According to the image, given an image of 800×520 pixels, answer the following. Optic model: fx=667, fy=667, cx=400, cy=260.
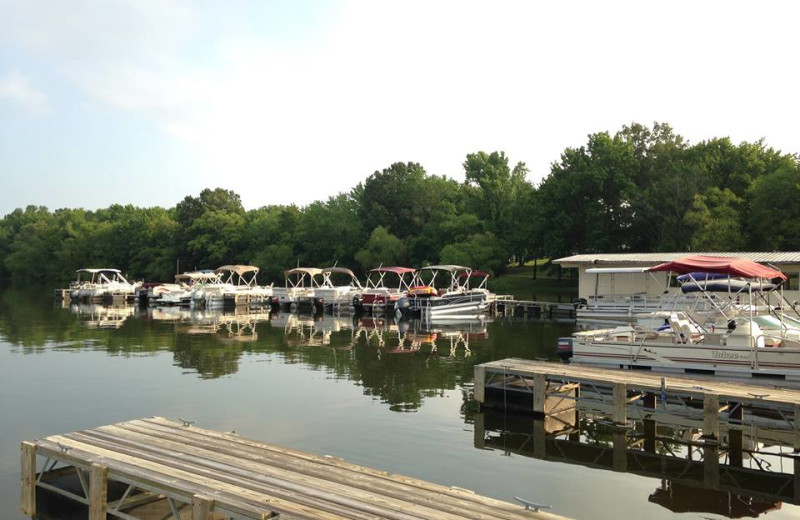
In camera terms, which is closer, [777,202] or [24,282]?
[777,202]

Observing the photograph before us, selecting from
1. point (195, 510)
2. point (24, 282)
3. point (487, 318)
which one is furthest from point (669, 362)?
point (24, 282)

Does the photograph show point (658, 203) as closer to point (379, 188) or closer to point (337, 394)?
point (379, 188)

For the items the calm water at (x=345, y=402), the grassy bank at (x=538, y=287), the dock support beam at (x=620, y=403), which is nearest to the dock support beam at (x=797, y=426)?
the calm water at (x=345, y=402)

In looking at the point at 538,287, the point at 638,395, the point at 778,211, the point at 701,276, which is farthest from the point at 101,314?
the point at 778,211

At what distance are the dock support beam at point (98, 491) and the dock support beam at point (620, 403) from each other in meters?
11.2

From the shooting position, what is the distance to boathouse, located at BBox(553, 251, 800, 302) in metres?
39.2

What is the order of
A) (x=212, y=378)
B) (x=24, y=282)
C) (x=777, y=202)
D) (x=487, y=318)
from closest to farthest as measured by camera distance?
(x=212, y=378) < (x=487, y=318) < (x=777, y=202) < (x=24, y=282)

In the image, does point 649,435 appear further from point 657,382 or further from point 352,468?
point 352,468

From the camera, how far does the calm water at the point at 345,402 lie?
1227 cm

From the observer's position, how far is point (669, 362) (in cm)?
2011

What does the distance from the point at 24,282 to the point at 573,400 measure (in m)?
127

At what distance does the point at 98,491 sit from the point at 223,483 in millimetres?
1925

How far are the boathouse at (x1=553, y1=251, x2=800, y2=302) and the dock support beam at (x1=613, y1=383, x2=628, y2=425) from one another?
25.9m

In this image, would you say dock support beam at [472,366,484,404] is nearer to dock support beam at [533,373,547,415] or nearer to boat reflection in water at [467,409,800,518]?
boat reflection in water at [467,409,800,518]
